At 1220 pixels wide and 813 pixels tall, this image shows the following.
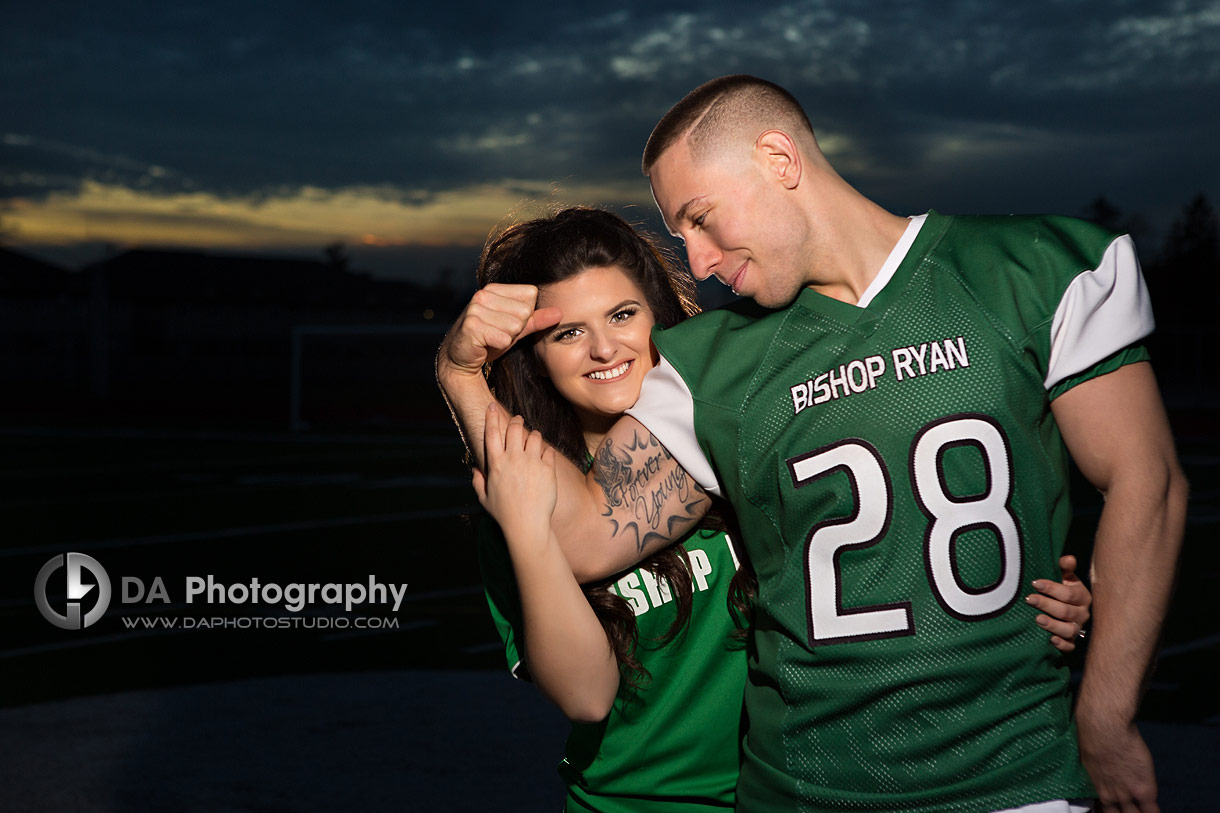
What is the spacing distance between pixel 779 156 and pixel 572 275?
628mm

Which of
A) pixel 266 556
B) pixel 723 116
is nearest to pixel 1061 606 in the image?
pixel 723 116

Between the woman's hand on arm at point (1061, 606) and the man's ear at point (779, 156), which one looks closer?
the woman's hand on arm at point (1061, 606)

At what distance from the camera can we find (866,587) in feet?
5.89

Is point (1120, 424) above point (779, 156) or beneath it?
beneath

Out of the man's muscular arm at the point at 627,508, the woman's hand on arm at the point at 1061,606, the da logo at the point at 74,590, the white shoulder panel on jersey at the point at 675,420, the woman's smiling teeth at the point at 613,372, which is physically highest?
the woman's smiling teeth at the point at 613,372

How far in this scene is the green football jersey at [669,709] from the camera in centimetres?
226

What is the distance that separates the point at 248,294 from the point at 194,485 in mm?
47478

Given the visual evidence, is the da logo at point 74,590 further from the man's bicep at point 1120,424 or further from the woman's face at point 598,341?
the man's bicep at point 1120,424

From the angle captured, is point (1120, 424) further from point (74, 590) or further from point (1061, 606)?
point (74, 590)

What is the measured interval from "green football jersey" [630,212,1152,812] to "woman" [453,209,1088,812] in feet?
0.58

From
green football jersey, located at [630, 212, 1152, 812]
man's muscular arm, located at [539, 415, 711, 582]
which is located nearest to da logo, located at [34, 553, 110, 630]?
man's muscular arm, located at [539, 415, 711, 582]

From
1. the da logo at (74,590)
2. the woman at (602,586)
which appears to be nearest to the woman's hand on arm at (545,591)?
the woman at (602,586)

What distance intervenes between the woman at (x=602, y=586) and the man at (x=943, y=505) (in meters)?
0.15

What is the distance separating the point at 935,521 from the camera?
1784mm
